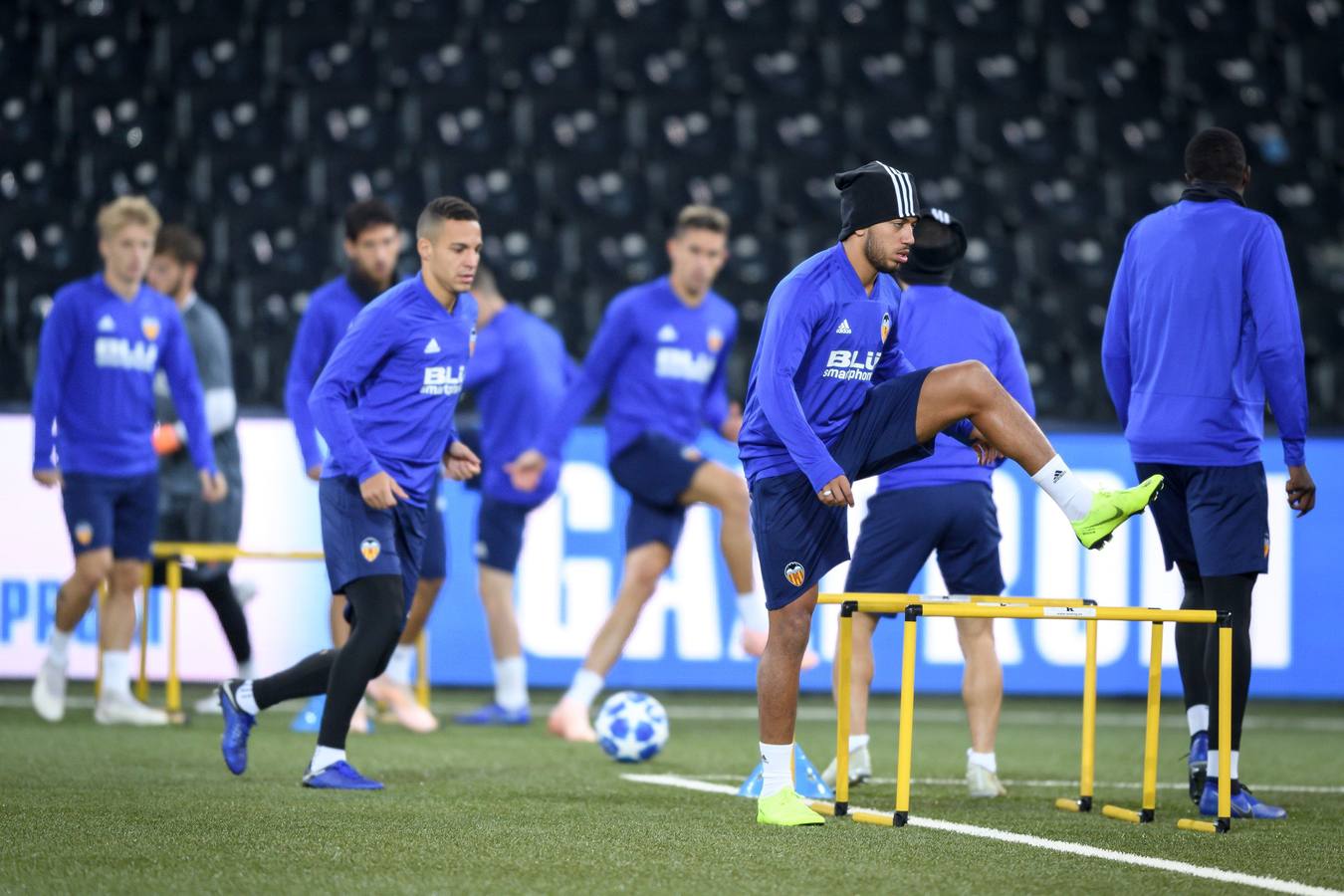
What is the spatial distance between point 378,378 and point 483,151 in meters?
7.72

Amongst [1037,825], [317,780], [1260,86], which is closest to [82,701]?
[317,780]

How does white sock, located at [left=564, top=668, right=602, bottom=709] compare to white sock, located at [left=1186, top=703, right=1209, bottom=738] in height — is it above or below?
below

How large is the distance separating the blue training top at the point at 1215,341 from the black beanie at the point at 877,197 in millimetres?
1090

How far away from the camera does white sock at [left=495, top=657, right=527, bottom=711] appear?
930 cm

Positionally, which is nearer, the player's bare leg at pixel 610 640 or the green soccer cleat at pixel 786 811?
the green soccer cleat at pixel 786 811

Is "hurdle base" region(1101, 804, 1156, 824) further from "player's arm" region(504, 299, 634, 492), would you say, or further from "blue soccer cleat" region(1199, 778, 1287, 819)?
"player's arm" region(504, 299, 634, 492)

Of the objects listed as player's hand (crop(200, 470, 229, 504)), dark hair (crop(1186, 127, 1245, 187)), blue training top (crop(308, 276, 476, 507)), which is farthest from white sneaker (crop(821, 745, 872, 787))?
player's hand (crop(200, 470, 229, 504))

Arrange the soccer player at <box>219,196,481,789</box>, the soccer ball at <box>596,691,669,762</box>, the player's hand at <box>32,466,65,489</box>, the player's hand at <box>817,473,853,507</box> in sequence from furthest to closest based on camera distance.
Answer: the player's hand at <box>32,466,65,489</box> → the soccer ball at <box>596,691,669,762</box> → the soccer player at <box>219,196,481,789</box> → the player's hand at <box>817,473,853,507</box>

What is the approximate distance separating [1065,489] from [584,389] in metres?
3.87

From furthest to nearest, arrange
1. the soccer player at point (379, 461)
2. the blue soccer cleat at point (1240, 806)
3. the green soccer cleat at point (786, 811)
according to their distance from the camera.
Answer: the soccer player at point (379, 461)
the blue soccer cleat at point (1240, 806)
the green soccer cleat at point (786, 811)

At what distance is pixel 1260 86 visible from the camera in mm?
14000

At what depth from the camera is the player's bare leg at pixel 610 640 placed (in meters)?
8.31

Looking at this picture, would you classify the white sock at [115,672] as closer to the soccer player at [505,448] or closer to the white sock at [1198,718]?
the soccer player at [505,448]

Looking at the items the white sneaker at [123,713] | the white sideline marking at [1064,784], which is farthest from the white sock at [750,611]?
the white sneaker at [123,713]
